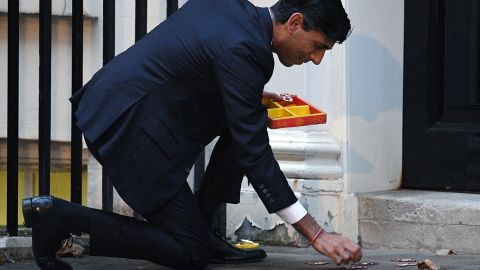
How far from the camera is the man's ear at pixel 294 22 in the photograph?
4.04 metres

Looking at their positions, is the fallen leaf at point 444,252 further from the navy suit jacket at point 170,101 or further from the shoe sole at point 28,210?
the shoe sole at point 28,210

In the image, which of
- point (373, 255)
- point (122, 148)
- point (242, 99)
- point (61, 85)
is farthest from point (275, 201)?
point (61, 85)

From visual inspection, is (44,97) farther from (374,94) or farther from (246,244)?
(374,94)

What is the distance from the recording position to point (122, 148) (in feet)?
14.0

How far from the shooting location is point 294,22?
160 inches

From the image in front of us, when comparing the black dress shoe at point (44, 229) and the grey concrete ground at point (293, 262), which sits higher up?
the black dress shoe at point (44, 229)

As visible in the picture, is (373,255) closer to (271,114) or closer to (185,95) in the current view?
(271,114)

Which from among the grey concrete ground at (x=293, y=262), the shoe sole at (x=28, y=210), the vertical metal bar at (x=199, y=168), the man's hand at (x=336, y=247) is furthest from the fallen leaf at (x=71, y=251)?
the man's hand at (x=336, y=247)

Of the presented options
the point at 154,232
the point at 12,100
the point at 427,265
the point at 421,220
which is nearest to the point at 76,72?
the point at 12,100

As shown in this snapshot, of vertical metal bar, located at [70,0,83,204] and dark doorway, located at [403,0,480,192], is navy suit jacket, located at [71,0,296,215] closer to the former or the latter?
vertical metal bar, located at [70,0,83,204]

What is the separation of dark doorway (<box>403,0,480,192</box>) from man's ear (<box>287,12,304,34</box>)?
1.54 m

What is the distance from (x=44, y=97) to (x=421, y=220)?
5.83 feet

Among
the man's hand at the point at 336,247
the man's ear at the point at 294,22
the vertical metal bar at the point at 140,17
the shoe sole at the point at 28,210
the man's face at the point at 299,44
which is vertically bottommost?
the man's hand at the point at 336,247

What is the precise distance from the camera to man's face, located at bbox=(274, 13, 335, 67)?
405 cm
